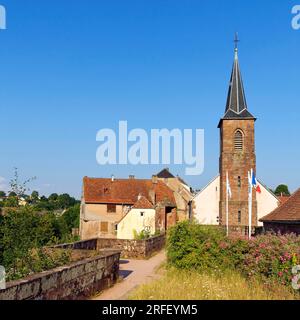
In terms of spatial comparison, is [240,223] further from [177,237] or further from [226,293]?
[226,293]

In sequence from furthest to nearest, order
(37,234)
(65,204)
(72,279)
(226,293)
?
(65,204)
(37,234)
(226,293)
(72,279)

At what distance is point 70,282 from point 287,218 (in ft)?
60.1

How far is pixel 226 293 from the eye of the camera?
9.05 meters

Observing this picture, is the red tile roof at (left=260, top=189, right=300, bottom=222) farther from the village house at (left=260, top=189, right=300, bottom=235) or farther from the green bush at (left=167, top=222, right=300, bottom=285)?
the green bush at (left=167, top=222, right=300, bottom=285)

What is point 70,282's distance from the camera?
8.36m

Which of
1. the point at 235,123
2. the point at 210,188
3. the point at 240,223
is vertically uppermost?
the point at 235,123

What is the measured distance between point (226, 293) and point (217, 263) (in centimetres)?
342

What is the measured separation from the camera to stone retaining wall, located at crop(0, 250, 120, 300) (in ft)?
21.2

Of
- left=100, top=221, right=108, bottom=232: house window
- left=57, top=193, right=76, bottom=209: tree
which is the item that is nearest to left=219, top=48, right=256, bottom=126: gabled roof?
left=100, top=221, right=108, bottom=232: house window

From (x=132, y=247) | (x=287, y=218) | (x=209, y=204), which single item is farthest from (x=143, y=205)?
(x=132, y=247)

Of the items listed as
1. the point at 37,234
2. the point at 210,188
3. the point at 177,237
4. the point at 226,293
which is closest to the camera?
the point at 226,293

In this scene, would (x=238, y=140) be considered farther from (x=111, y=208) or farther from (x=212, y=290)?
(x=212, y=290)

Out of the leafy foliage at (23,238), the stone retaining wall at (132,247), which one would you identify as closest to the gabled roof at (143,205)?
the stone retaining wall at (132,247)
